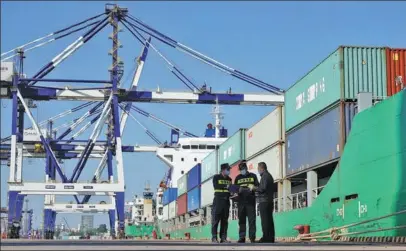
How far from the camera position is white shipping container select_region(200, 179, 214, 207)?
116 feet

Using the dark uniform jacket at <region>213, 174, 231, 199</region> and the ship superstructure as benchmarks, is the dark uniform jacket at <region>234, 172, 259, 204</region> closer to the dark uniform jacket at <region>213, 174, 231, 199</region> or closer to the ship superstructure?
the dark uniform jacket at <region>213, 174, 231, 199</region>

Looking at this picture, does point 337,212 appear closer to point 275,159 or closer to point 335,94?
point 335,94

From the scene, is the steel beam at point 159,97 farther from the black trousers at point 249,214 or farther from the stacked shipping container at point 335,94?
the black trousers at point 249,214

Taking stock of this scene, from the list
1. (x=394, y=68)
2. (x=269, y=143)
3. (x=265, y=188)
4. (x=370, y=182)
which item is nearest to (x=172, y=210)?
(x=269, y=143)

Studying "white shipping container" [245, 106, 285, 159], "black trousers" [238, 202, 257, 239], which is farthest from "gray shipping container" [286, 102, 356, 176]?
"black trousers" [238, 202, 257, 239]

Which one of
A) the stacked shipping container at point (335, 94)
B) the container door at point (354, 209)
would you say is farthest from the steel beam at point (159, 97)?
the container door at point (354, 209)

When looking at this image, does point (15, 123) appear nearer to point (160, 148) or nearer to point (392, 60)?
point (160, 148)

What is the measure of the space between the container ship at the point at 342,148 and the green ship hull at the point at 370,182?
2 cm

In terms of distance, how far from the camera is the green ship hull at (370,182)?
1354 centimetres

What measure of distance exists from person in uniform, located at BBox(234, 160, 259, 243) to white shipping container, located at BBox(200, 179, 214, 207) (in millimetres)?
23238

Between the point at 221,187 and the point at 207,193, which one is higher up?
the point at 207,193

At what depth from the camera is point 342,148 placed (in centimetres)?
1695

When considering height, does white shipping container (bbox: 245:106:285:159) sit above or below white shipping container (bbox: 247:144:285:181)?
above

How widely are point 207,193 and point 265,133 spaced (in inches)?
506
